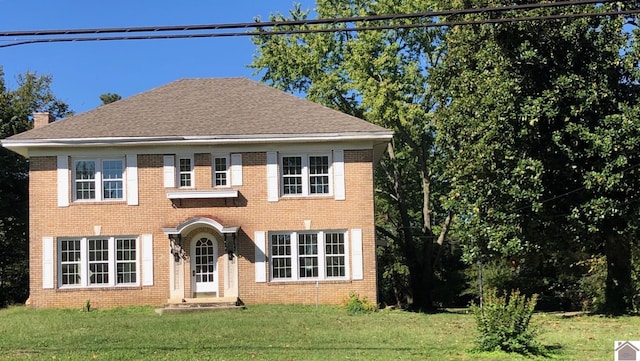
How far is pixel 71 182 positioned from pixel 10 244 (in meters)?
10.5

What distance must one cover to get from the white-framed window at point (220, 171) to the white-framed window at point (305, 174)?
1.91 metres

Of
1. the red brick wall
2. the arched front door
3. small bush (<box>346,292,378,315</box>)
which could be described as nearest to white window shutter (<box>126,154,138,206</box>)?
the red brick wall

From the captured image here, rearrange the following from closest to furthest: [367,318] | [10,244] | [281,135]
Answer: [367,318] → [281,135] → [10,244]

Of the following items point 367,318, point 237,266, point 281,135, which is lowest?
point 367,318

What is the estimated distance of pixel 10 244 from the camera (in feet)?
→ 94.0

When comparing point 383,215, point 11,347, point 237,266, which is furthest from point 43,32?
point 383,215

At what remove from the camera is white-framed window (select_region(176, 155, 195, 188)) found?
20797 millimetres

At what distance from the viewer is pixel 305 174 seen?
21.0 meters

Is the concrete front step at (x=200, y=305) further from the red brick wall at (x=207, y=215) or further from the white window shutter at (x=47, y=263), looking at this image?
the white window shutter at (x=47, y=263)

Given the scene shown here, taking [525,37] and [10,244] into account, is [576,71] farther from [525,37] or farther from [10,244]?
[10,244]

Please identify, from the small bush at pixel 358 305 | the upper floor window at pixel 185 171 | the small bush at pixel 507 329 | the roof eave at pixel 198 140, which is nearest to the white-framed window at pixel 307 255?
the small bush at pixel 358 305

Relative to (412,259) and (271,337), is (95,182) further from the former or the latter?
(412,259)

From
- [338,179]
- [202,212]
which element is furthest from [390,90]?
[202,212]

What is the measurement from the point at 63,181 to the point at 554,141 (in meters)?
15.5
